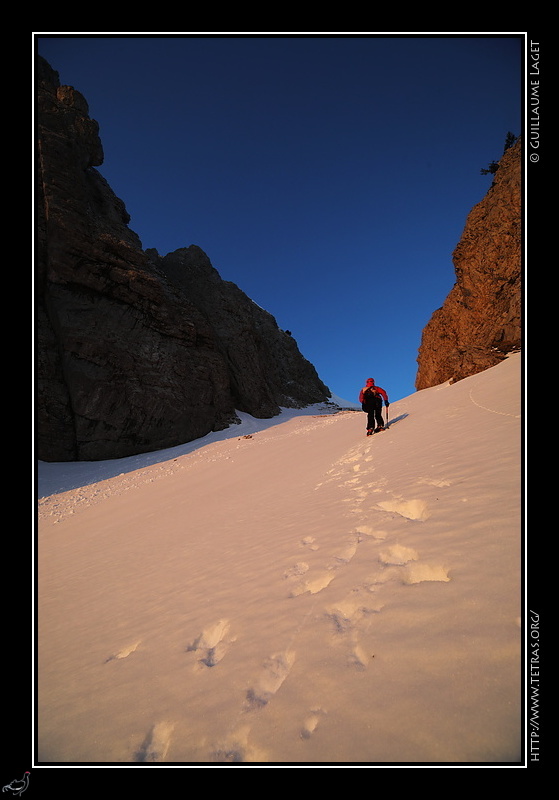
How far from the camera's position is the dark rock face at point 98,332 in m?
22.0

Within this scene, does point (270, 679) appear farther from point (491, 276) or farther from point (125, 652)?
point (491, 276)

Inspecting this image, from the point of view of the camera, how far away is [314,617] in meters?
2.21

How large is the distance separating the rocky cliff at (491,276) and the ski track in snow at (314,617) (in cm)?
1015

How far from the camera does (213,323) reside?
117ft

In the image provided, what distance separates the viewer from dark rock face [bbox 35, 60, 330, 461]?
2200cm

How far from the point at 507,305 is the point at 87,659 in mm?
14071

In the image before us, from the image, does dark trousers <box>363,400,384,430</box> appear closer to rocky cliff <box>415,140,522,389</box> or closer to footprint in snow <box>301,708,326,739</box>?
rocky cliff <box>415,140,522,389</box>

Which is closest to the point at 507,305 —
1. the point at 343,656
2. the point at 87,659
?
the point at 343,656

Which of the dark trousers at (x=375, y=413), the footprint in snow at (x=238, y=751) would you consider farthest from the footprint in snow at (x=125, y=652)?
the dark trousers at (x=375, y=413)

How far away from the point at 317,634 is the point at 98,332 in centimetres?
2669

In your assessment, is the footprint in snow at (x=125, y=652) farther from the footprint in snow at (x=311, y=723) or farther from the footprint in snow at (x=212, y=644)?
the footprint in snow at (x=311, y=723)

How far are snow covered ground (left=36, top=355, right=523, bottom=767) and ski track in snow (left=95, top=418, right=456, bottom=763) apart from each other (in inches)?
0.5

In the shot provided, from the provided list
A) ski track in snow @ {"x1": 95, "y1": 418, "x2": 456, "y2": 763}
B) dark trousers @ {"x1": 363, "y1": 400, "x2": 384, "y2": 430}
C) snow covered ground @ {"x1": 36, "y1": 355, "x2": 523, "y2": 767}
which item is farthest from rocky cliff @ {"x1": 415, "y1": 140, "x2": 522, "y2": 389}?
ski track in snow @ {"x1": 95, "y1": 418, "x2": 456, "y2": 763}
